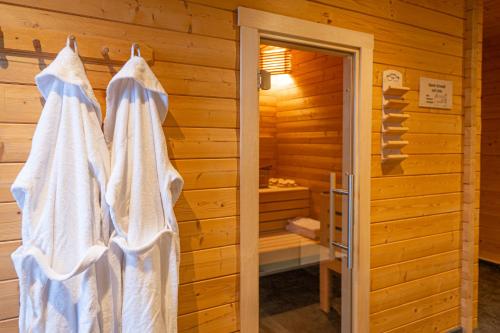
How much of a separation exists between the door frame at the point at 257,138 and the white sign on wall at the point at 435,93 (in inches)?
18.0

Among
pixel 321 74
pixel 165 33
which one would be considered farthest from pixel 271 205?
pixel 165 33

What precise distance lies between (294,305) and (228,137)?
179 centimetres

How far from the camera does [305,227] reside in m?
3.12

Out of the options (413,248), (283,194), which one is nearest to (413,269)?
(413,248)

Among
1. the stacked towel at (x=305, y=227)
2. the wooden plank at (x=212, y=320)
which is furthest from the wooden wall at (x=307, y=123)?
the wooden plank at (x=212, y=320)

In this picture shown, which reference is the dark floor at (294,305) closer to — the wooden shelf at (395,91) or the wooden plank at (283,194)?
the wooden plank at (283,194)

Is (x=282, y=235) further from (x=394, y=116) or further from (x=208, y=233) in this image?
(x=208, y=233)

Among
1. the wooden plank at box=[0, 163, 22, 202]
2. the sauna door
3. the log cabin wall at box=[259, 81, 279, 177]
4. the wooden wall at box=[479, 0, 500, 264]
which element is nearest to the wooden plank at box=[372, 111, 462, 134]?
the sauna door

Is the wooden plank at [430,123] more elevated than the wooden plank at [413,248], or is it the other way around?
the wooden plank at [430,123]

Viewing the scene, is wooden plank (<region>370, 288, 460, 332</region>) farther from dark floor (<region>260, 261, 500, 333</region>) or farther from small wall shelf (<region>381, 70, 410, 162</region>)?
small wall shelf (<region>381, 70, 410, 162</region>)

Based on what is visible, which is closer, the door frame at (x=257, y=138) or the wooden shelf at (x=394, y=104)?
the door frame at (x=257, y=138)

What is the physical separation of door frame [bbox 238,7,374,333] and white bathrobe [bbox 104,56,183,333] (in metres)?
0.42

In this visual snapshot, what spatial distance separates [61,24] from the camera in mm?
1327

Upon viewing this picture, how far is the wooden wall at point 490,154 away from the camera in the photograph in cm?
412
